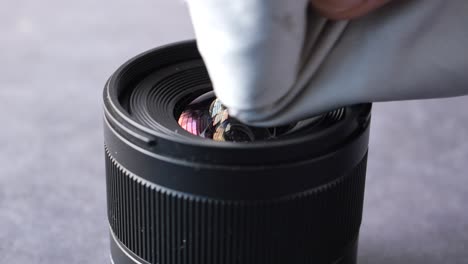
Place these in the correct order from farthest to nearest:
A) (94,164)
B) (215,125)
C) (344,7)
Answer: (94,164) → (215,125) → (344,7)

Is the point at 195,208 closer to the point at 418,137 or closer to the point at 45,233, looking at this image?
the point at 45,233

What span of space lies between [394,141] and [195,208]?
0.53m

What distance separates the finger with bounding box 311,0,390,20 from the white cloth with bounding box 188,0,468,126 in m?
0.02

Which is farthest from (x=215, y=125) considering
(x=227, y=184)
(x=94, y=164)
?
(x=94, y=164)

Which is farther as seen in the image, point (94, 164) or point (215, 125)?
point (94, 164)

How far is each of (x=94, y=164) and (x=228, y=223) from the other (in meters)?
0.45

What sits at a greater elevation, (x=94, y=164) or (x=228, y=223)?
(x=228, y=223)

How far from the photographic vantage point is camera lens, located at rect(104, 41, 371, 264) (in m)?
0.66

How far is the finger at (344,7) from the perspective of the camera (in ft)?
2.03

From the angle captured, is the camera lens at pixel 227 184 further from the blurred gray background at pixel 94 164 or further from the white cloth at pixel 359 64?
the blurred gray background at pixel 94 164

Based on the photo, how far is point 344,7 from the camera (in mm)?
621

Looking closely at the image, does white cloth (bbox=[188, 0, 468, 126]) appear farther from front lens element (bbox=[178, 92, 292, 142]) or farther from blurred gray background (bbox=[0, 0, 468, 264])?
blurred gray background (bbox=[0, 0, 468, 264])

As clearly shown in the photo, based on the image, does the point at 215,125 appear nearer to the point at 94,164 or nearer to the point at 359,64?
the point at 359,64

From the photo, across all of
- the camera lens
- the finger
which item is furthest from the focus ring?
the finger
